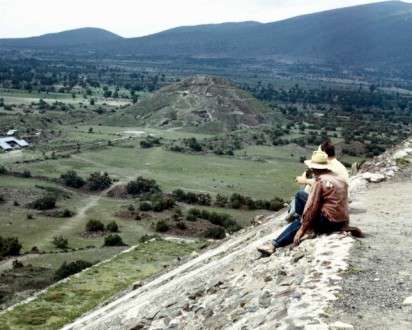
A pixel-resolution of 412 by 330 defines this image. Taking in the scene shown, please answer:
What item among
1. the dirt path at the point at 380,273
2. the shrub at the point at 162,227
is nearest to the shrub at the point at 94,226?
the shrub at the point at 162,227

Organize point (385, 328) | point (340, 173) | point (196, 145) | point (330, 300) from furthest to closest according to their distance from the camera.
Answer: point (196, 145), point (340, 173), point (330, 300), point (385, 328)

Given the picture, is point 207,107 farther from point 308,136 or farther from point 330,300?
point 330,300

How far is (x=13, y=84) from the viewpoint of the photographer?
187000 millimetres

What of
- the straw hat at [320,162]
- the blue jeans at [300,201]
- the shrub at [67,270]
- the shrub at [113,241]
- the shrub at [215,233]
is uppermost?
the straw hat at [320,162]

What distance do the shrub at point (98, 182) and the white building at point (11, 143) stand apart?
90.6 ft

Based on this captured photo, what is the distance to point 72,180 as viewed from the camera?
6750 centimetres

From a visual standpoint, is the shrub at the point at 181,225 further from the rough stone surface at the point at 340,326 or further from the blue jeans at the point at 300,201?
the rough stone surface at the point at 340,326

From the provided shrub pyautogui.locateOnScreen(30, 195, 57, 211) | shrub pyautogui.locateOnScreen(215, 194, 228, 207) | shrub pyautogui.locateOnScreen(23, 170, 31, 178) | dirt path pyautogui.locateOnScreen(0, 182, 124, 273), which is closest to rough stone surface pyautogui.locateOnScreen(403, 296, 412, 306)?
dirt path pyautogui.locateOnScreen(0, 182, 124, 273)

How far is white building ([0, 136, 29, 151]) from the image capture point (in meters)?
90.5

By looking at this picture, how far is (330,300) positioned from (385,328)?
44.5 inches

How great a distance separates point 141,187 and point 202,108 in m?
56.3

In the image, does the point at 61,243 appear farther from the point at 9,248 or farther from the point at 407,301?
the point at 407,301

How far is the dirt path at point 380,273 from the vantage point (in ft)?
30.9

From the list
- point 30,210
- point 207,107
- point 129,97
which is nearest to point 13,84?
point 129,97
